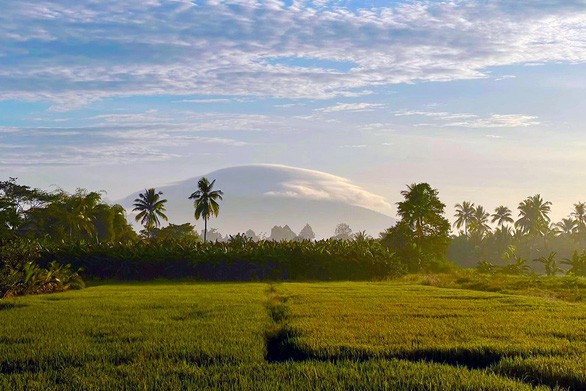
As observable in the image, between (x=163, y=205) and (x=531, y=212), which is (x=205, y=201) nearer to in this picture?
(x=163, y=205)

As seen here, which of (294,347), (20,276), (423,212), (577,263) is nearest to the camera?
(294,347)

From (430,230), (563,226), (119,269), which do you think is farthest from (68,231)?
(563,226)

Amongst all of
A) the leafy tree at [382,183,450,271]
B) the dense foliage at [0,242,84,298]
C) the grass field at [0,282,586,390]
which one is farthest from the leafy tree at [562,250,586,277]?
the dense foliage at [0,242,84,298]

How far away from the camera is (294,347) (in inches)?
479

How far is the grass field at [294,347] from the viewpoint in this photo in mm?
9422

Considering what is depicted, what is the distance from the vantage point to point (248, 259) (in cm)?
4428

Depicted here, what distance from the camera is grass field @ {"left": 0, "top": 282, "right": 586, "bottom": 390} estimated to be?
9.42 metres

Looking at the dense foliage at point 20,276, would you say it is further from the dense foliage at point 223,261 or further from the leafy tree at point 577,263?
the leafy tree at point 577,263

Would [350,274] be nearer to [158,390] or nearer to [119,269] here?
[119,269]

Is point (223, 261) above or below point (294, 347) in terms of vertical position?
above

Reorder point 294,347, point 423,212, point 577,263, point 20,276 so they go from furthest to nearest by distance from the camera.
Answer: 1. point 423,212
2. point 577,263
3. point 20,276
4. point 294,347

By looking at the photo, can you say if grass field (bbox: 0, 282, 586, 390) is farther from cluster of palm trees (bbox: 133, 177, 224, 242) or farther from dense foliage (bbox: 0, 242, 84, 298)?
cluster of palm trees (bbox: 133, 177, 224, 242)

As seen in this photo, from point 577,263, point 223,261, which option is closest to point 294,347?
point 223,261

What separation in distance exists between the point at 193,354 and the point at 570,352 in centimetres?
637
